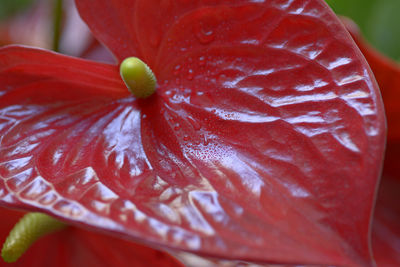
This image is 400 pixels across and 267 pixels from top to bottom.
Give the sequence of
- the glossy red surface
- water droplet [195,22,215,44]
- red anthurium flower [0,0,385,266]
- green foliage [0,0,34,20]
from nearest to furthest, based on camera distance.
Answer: red anthurium flower [0,0,385,266] < water droplet [195,22,215,44] < the glossy red surface < green foliage [0,0,34,20]

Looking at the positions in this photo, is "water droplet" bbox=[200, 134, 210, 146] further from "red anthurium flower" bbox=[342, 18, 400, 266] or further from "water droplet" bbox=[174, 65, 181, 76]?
"red anthurium flower" bbox=[342, 18, 400, 266]

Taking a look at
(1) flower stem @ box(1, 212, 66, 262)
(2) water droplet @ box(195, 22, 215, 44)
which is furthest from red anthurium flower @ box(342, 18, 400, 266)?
(1) flower stem @ box(1, 212, 66, 262)

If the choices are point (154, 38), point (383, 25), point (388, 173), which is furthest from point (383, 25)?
point (154, 38)

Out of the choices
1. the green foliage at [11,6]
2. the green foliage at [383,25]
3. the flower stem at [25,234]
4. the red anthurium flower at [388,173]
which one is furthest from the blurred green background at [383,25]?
the green foliage at [11,6]

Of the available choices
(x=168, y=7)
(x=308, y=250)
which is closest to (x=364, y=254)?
(x=308, y=250)

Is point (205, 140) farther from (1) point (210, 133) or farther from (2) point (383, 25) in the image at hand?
(2) point (383, 25)

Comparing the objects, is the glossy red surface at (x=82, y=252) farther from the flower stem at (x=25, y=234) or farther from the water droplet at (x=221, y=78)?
the water droplet at (x=221, y=78)

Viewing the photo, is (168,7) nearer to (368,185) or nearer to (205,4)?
(205,4)
